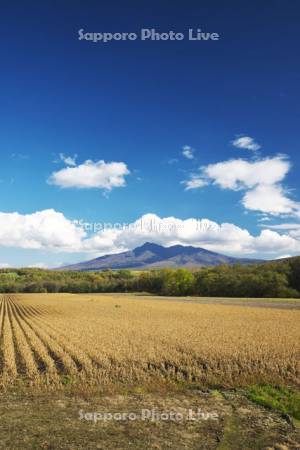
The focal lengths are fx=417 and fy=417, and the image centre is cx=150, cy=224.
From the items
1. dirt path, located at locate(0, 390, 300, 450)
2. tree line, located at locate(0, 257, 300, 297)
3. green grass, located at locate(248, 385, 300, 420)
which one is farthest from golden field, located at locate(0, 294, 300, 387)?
tree line, located at locate(0, 257, 300, 297)

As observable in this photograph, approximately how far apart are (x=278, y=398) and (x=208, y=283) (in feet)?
361

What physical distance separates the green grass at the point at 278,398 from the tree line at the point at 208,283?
87.3m

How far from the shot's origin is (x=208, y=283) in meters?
125

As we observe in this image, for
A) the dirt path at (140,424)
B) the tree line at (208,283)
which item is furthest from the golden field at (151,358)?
the tree line at (208,283)

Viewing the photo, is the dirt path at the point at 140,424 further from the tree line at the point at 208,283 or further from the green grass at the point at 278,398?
the tree line at the point at 208,283

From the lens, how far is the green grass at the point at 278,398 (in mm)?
14750

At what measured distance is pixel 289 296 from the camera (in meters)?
99.9

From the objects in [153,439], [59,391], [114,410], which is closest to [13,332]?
[59,391]

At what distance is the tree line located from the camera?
338 feet

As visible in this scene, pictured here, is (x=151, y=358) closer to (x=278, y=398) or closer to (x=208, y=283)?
(x=278, y=398)

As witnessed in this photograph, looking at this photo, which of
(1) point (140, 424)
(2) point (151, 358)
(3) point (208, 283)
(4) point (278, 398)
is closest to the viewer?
(1) point (140, 424)

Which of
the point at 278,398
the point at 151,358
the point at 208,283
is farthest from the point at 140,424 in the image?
the point at 208,283

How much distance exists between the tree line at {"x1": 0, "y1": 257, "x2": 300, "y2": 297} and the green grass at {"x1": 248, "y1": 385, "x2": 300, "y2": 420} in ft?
287

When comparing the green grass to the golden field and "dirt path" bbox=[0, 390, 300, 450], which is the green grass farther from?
the golden field
